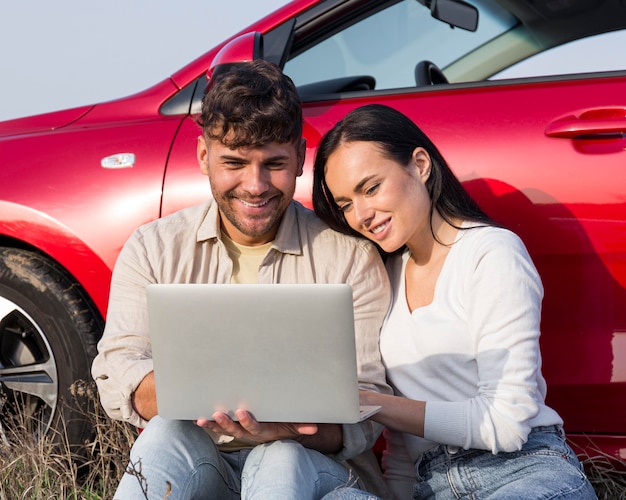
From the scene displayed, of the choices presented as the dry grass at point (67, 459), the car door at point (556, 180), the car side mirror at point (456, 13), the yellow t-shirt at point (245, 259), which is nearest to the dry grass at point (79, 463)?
the dry grass at point (67, 459)

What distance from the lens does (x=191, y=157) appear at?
2891 mm

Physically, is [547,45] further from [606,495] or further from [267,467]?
Answer: [267,467]

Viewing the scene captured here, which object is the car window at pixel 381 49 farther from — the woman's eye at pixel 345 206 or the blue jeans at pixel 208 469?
the blue jeans at pixel 208 469

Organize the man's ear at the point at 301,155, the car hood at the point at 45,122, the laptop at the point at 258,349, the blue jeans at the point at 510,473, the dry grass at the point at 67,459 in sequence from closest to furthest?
1. the laptop at the point at 258,349
2. the blue jeans at the point at 510,473
3. the man's ear at the point at 301,155
4. the dry grass at the point at 67,459
5. the car hood at the point at 45,122

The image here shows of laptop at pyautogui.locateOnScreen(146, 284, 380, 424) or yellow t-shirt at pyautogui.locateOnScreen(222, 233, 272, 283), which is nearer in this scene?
laptop at pyautogui.locateOnScreen(146, 284, 380, 424)

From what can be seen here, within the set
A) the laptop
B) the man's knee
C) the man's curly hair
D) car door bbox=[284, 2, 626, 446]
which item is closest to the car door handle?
car door bbox=[284, 2, 626, 446]

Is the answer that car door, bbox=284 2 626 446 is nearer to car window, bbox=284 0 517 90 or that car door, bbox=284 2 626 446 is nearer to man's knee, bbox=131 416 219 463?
car window, bbox=284 0 517 90

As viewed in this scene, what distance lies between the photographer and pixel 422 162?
2.50 m

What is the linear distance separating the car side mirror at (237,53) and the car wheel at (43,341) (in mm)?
771

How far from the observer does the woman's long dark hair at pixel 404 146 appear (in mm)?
2459

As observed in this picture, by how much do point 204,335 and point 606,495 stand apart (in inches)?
55.6

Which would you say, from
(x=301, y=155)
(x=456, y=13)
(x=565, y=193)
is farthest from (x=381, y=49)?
(x=565, y=193)

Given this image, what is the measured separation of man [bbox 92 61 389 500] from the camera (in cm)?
225

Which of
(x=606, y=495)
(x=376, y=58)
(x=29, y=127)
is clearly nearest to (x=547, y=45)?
(x=376, y=58)
